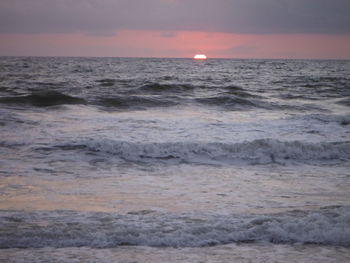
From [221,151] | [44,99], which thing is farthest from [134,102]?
[221,151]

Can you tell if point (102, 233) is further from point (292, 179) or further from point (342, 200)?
point (292, 179)

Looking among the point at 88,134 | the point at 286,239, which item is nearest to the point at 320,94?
the point at 88,134

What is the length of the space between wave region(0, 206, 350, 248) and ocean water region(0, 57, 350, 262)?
0.04 ft

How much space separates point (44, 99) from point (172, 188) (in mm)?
13580

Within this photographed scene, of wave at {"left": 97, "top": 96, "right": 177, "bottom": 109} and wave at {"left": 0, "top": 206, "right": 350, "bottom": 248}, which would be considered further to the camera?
wave at {"left": 97, "top": 96, "right": 177, "bottom": 109}

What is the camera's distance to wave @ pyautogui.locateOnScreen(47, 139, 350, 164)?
911 centimetres

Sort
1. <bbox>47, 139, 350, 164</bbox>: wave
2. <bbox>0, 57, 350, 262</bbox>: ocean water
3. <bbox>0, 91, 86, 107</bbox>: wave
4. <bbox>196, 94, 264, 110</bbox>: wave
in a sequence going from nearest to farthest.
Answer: <bbox>0, 57, 350, 262</bbox>: ocean water
<bbox>47, 139, 350, 164</bbox>: wave
<bbox>0, 91, 86, 107</bbox>: wave
<bbox>196, 94, 264, 110</bbox>: wave

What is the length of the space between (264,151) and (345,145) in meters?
2.34

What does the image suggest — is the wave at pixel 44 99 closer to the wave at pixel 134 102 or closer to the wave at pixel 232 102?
the wave at pixel 134 102

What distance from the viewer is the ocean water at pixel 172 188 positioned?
419 centimetres

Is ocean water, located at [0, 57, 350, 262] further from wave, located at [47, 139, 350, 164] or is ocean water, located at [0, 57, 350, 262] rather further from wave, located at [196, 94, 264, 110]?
wave, located at [196, 94, 264, 110]

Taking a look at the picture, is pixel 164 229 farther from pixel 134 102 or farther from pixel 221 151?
pixel 134 102

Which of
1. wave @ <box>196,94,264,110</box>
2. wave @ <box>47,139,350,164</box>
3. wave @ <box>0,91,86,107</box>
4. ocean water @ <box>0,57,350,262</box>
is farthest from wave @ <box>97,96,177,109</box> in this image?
wave @ <box>47,139,350,164</box>

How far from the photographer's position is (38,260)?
3.79 meters
